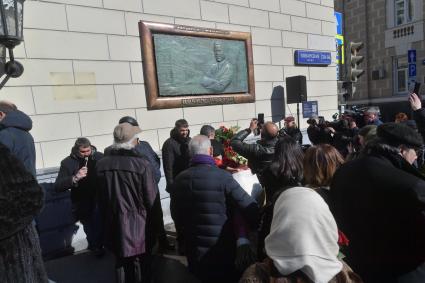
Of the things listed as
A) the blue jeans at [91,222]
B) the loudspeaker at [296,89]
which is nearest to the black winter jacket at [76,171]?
the blue jeans at [91,222]

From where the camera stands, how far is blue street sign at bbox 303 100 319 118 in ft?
25.4

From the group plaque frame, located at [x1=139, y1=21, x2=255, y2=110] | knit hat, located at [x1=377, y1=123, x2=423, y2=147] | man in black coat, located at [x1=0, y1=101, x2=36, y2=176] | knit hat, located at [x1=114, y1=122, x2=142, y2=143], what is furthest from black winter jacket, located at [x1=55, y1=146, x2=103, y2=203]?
knit hat, located at [x1=377, y1=123, x2=423, y2=147]

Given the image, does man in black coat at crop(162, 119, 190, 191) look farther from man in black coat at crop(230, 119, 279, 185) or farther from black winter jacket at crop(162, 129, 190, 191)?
man in black coat at crop(230, 119, 279, 185)

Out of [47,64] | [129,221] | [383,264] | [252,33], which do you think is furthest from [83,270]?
[252,33]

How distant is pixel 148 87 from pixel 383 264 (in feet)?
14.3

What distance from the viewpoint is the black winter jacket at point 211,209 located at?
2.40 meters

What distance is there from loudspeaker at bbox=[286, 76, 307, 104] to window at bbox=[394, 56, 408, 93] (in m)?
12.0

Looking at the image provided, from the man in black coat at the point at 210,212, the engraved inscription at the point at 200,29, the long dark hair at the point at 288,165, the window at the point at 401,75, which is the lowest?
the man in black coat at the point at 210,212

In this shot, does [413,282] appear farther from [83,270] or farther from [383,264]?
[83,270]

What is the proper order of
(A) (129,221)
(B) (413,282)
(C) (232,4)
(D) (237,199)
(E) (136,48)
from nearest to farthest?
(B) (413,282) → (D) (237,199) → (A) (129,221) → (E) (136,48) → (C) (232,4)

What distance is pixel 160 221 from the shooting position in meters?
2.99

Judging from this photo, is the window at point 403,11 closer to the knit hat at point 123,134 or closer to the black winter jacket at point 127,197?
the knit hat at point 123,134

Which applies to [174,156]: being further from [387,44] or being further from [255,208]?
[387,44]

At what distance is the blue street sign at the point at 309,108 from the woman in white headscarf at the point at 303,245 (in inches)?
262
